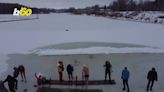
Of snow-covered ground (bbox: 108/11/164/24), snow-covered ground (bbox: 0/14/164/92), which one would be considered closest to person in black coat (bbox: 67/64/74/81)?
snow-covered ground (bbox: 0/14/164/92)


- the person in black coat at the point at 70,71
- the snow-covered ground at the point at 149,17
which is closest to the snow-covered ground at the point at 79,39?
the person in black coat at the point at 70,71

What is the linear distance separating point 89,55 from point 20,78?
19.2 feet

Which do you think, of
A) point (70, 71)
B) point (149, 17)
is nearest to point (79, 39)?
point (70, 71)

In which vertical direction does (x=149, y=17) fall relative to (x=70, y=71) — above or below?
below

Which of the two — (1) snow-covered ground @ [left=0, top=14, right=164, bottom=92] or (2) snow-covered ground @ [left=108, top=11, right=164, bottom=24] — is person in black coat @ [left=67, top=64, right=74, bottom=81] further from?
(2) snow-covered ground @ [left=108, top=11, right=164, bottom=24]

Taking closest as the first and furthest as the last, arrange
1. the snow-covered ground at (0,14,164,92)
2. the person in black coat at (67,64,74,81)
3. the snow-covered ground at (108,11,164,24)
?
the person in black coat at (67,64,74,81), the snow-covered ground at (0,14,164,92), the snow-covered ground at (108,11,164,24)

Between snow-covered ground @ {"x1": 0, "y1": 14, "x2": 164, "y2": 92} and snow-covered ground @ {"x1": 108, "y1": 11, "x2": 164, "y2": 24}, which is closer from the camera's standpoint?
snow-covered ground @ {"x1": 0, "y1": 14, "x2": 164, "y2": 92}

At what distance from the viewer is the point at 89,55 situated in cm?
1522

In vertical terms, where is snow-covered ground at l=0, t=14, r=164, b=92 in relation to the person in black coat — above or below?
below

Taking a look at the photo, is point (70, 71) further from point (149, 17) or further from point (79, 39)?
point (149, 17)

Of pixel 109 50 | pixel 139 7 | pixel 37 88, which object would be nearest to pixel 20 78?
pixel 37 88

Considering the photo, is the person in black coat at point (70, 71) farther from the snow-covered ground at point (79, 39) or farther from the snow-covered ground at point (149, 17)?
the snow-covered ground at point (149, 17)

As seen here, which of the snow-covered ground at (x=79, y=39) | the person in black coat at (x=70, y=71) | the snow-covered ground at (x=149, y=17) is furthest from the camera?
the snow-covered ground at (x=149, y=17)

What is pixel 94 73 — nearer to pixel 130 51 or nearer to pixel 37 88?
pixel 37 88
